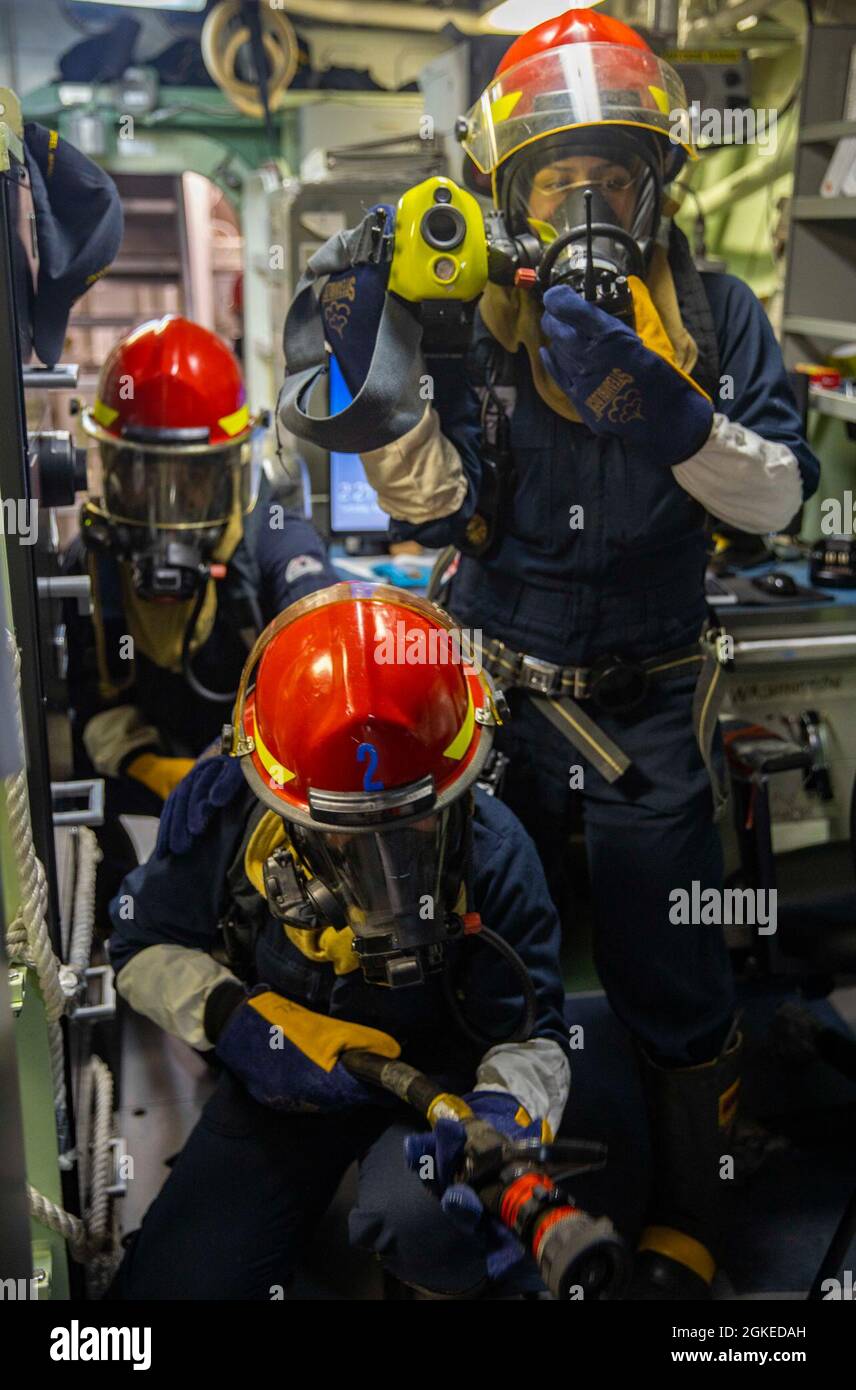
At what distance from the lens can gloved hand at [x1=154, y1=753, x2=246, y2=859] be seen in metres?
2.03

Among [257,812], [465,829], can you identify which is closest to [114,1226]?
[257,812]

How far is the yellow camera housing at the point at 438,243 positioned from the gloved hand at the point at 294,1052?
1100 millimetres

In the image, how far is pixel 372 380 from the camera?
6.27 ft

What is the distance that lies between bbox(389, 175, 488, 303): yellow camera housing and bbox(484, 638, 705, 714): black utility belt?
70cm

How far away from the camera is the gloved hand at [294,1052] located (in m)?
1.90

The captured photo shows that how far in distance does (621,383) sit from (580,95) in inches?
20.4

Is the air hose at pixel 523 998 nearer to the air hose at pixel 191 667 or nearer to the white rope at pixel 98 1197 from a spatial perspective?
the white rope at pixel 98 1197

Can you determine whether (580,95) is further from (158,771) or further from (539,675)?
(158,771)

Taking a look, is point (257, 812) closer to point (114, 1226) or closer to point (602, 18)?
point (114, 1226)

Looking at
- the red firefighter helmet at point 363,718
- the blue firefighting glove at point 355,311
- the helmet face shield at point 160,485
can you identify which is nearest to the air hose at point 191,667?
the helmet face shield at point 160,485

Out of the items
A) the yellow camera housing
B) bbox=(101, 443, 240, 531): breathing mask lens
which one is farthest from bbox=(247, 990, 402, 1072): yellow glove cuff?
bbox=(101, 443, 240, 531): breathing mask lens

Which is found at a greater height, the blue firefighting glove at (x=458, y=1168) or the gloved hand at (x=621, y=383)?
the gloved hand at (x=621, y=383)

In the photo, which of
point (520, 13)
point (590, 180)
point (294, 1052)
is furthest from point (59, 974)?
point (520, 13)
